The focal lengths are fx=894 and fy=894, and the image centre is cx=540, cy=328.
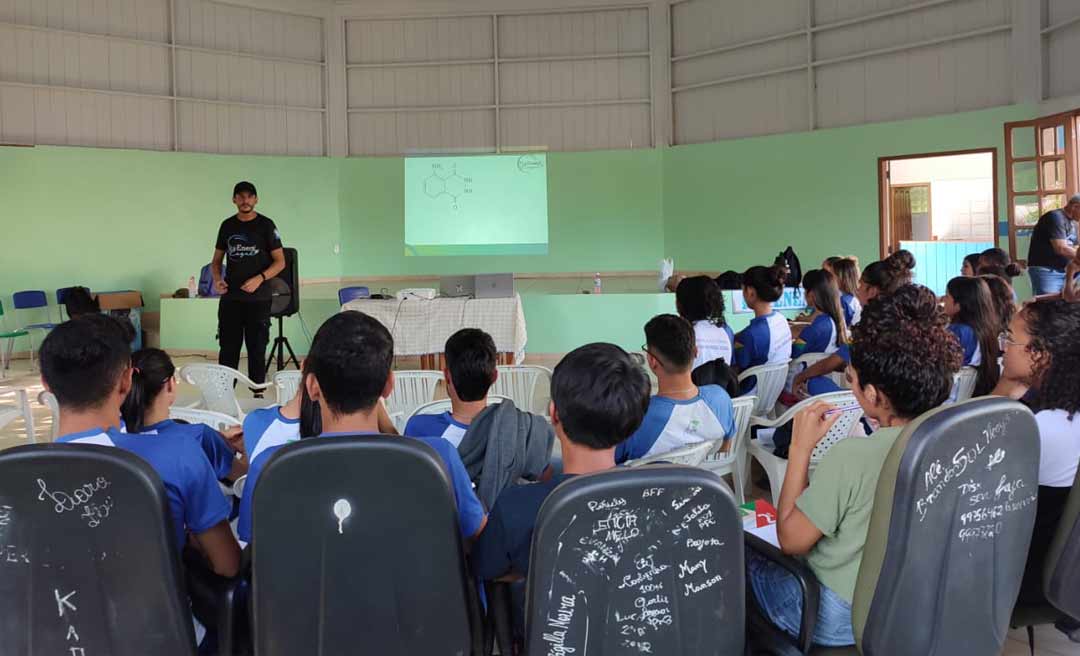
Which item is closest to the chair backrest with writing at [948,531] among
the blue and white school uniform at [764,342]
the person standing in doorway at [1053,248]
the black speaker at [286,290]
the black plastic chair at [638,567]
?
the black plastic chair at [638,567]

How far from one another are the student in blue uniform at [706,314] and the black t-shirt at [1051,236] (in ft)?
12.5

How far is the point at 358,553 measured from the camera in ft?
4.67

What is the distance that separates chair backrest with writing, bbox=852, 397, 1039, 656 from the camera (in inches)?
54.9

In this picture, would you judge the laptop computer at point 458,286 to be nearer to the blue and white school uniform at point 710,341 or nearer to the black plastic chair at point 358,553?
the blue and white school uniform at point 710,341

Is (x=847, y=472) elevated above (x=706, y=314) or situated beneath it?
situated beneath

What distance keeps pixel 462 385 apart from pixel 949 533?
127 cm

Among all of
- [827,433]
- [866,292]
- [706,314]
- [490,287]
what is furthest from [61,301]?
[827,433]

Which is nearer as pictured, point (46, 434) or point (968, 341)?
point (968, 341)

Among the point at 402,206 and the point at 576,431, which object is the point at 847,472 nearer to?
the point at 576,431

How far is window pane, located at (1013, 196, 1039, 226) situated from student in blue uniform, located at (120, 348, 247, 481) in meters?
8.37

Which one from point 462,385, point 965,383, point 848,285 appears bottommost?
point 965,383

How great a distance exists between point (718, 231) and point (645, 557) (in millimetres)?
10557

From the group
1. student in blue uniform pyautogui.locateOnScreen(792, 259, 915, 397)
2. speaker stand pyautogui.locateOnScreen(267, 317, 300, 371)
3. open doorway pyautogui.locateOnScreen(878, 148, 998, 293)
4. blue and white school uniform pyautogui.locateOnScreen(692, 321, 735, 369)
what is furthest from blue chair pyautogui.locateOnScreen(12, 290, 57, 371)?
open doorway pyautogui.locateOnScreen(878, 148, 998, 293)

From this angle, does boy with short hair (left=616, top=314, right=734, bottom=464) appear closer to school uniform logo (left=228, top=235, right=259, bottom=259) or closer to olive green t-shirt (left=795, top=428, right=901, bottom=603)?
olive green t-shirt (left=795, top=428, right=901, bottom=603)
